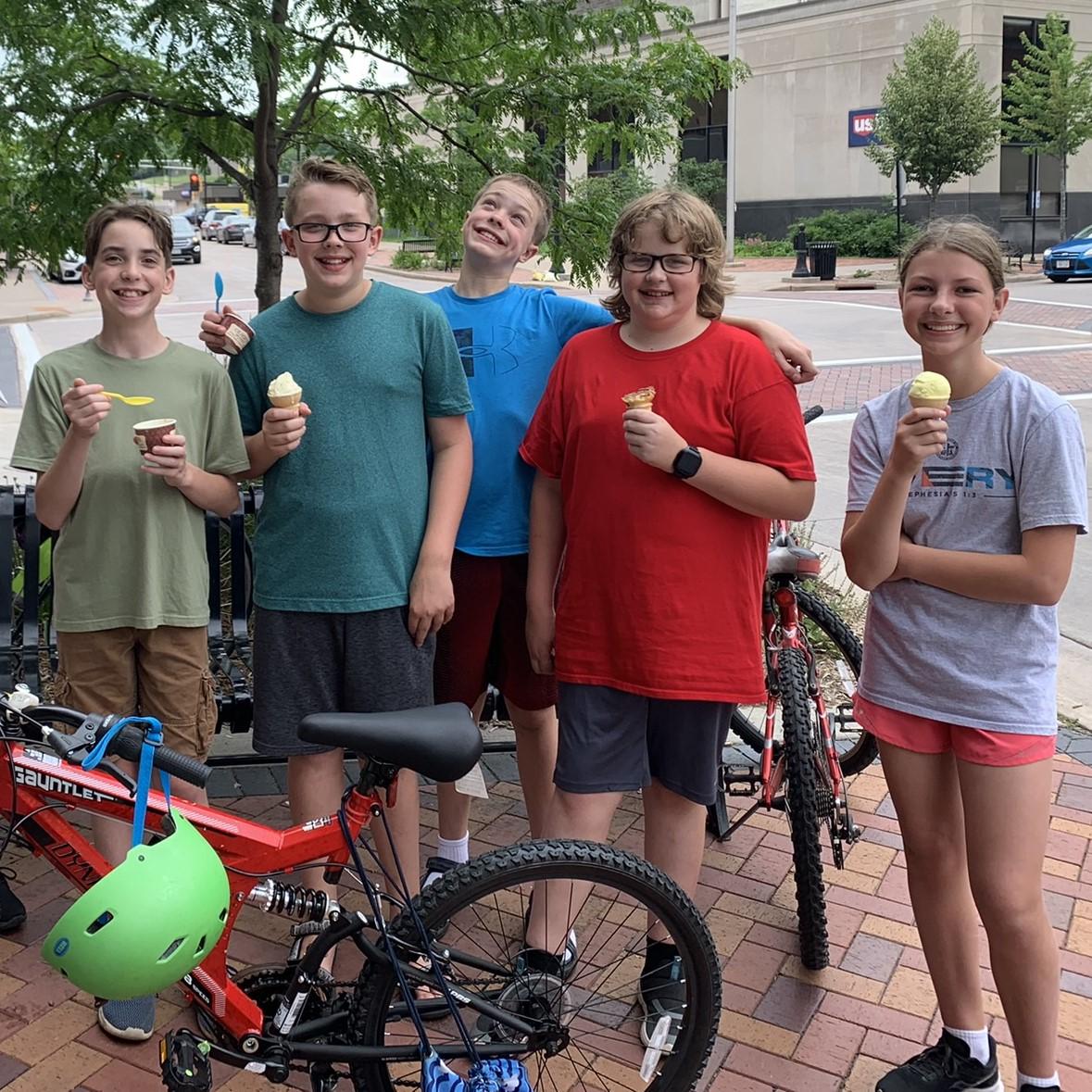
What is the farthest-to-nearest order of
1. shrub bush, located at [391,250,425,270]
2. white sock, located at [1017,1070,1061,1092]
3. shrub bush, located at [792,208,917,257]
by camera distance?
shrub bush, located at [792,208,917,257] < shrub bush, located at [391,250,425,270] < white sock, located at [1017,1070,1061,1092]

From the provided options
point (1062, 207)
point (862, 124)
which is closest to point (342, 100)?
point (1062, 207)

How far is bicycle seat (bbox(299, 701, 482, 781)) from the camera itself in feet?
8.11

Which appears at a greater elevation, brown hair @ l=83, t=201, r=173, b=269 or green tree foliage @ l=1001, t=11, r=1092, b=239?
green tree foliage @ l=1001, t=11, r=1092, b=239

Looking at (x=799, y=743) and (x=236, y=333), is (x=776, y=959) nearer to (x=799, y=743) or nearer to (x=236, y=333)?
(x=799, y=743)

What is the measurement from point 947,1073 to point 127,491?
246cm

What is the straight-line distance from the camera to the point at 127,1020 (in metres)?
3.13

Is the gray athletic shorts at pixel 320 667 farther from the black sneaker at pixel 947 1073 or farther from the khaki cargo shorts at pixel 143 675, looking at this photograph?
the black sneaker at pixel 947 1073

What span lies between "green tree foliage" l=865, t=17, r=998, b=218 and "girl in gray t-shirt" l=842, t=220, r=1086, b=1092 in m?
31.1

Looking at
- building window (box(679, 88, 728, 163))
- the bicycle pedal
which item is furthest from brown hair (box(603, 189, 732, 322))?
building window (box(679, 88, 728, 163))

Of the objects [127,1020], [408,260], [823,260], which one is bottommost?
[127,1020]

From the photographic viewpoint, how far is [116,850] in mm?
3160

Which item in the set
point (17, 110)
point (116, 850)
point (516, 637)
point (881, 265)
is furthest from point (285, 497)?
point (881, 265)

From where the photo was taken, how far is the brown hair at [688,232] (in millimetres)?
2852

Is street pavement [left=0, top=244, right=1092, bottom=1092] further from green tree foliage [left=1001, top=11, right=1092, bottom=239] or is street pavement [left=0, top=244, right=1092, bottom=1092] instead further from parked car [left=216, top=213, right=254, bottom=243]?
parked car [left=216, top=213, right=254, bottom=243]
